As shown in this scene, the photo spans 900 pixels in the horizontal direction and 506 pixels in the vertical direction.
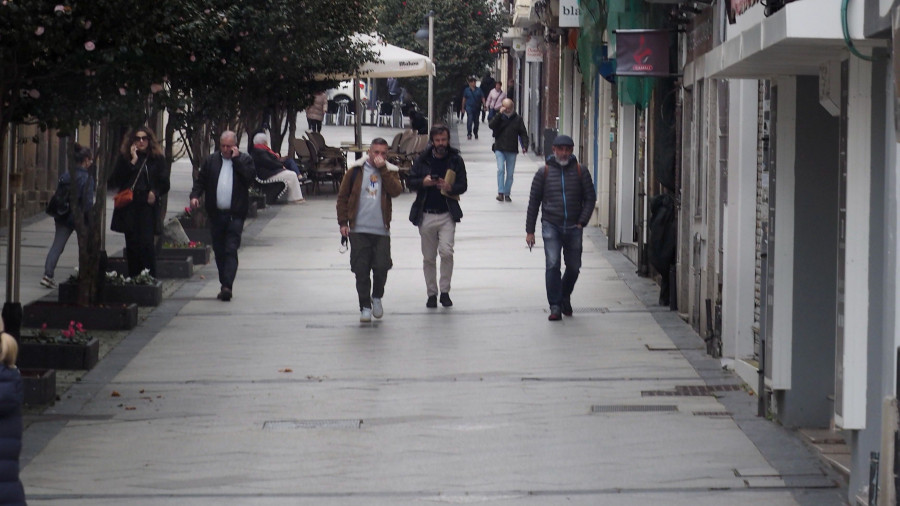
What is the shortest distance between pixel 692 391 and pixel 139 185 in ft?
23.1

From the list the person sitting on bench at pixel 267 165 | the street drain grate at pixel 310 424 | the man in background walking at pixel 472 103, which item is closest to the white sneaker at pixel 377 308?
the street drain grate at pixel 310 424

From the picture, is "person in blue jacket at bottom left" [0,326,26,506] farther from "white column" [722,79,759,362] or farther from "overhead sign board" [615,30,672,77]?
"overhead sign board" [615,30,672,77]

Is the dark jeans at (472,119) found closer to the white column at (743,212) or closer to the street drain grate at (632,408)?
the white column at (743,212)

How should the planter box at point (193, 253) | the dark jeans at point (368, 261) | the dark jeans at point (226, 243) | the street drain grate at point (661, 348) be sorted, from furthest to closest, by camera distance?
1. the planter box at point (193, 253)
2. the dark jeans at point (226, 243)
3. the dark jeans at point (368, 261)
4. the street drain grate at point (661, 348)

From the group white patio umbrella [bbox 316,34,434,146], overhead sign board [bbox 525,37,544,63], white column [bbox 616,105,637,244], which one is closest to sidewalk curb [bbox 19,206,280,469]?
white column [bbox 616,105,637,244]

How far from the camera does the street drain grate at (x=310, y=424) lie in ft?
33.6

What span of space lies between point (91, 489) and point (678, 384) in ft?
15.7

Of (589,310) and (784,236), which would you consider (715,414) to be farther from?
(589,310)

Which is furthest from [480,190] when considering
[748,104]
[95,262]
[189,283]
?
[748,104]

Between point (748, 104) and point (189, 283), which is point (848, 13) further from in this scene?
point (189, 283)

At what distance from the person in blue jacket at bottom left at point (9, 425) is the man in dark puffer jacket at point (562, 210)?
8923 millimetres

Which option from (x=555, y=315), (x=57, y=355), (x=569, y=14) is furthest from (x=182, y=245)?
(x=57, y=355)

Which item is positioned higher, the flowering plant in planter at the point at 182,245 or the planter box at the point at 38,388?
the flowering plant in planter at the point at 182,245

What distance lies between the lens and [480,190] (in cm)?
3084
